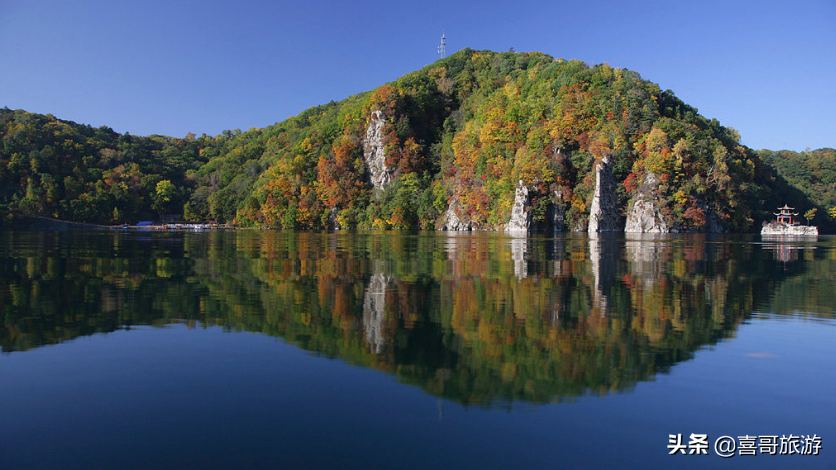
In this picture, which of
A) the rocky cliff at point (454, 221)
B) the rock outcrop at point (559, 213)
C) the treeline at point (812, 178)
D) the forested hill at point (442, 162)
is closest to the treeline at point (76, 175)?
the forested hill at point (442, 162)

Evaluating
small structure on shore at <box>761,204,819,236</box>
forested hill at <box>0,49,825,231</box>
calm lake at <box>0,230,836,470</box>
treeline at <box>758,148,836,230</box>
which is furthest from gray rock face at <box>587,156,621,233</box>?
calm lake at <box>0,230,836,470</box>

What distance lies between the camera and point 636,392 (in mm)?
5078

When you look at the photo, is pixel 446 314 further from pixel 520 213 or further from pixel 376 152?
pixel 376 152

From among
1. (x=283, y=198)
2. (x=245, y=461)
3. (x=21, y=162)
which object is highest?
(x=21, y=162)

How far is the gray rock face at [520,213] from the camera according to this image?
74500 mm

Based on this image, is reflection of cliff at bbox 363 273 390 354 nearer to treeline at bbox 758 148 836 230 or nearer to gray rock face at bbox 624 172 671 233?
gray rock face at bbox 624 172 671 233

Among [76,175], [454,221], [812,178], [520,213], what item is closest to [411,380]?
[520,213]

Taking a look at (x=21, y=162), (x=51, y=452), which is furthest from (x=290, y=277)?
(x=21, y=162)

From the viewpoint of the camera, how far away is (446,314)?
857 centimetres

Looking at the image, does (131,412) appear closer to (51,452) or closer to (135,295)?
(51,452)

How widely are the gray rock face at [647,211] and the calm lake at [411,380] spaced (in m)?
65.9

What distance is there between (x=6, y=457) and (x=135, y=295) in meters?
7.59

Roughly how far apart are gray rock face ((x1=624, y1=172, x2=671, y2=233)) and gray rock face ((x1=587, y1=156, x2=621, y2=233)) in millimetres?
2445

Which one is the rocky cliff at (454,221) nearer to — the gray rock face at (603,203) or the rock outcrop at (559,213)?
the rock outcrop at (559,213)
